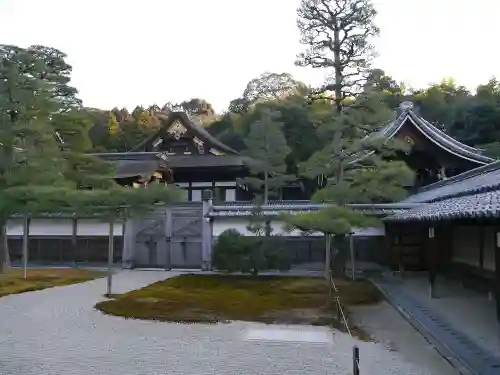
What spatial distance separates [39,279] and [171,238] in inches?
219

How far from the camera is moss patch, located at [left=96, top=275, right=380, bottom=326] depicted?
10750mm

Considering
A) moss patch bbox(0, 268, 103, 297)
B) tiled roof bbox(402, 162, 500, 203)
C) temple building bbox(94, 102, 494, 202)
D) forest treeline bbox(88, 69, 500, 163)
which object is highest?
forest treeline bbox(88, 69, 500, 163)

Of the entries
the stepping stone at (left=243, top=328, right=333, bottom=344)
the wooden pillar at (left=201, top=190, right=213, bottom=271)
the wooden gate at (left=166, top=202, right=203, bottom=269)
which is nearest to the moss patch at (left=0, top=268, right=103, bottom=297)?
the wooden gate at (left=166, top=202, right=203, bottom=269)

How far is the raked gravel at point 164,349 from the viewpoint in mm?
6973

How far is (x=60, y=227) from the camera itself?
72.3ft

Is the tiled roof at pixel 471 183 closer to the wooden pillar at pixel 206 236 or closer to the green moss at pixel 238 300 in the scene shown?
the green moss at pixel 238 300

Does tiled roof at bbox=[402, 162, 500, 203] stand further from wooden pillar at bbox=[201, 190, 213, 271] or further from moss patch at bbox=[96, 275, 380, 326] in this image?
wooden pillar at bbox=[201, 190, 213, 271]

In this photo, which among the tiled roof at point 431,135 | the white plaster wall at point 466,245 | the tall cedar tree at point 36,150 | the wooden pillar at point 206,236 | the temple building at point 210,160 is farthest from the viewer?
the wooden pillar at point 206,236

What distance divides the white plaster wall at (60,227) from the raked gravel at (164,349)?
1042cm

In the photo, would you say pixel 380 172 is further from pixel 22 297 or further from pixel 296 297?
pixel 22 297

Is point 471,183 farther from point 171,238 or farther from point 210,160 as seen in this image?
point 210,160

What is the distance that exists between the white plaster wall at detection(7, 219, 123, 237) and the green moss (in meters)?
5.87

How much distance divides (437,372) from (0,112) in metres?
16.6

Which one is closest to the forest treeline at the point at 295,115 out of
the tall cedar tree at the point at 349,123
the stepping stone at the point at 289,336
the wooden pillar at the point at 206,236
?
the tall cedar tree at the point at 349,123
